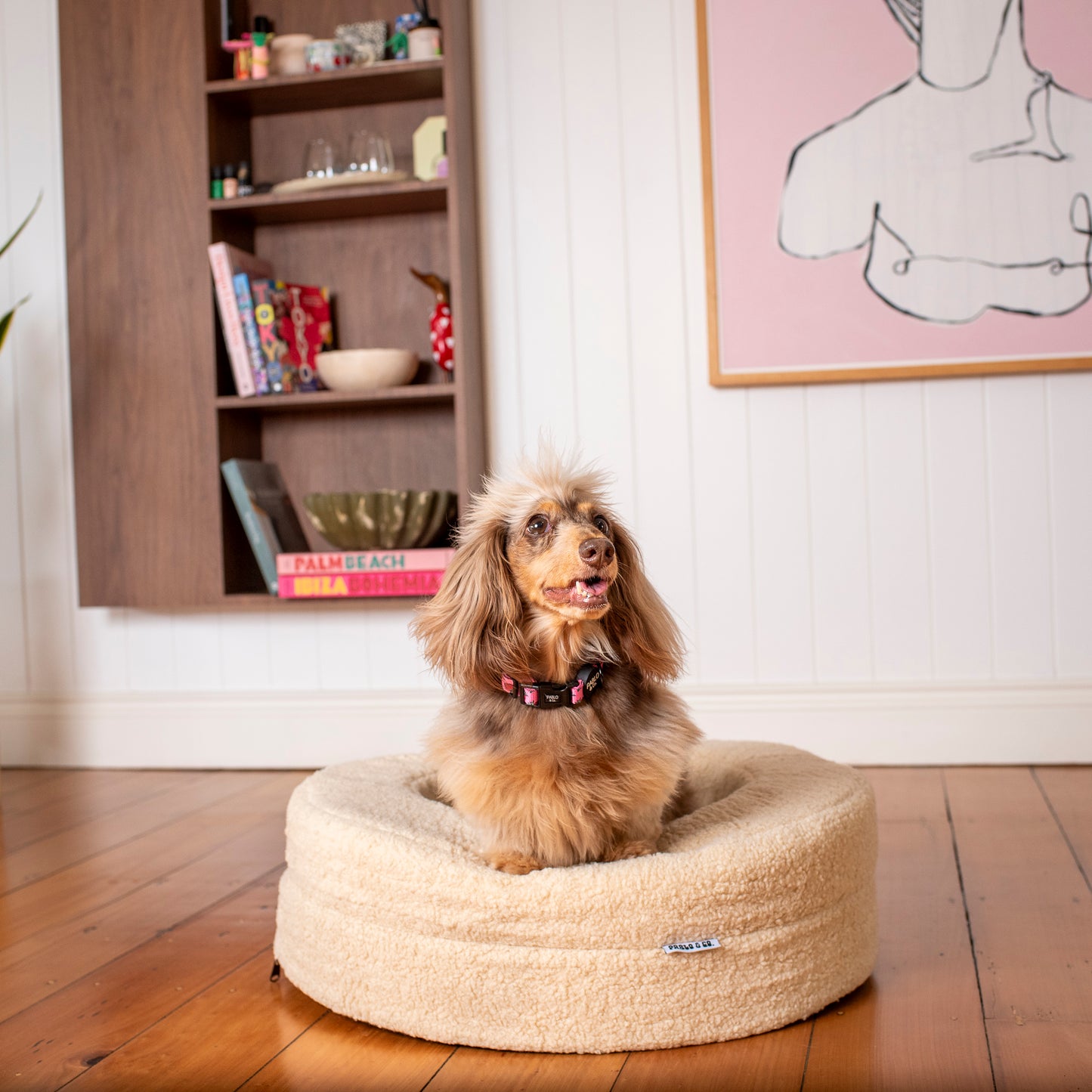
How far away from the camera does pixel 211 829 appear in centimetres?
246

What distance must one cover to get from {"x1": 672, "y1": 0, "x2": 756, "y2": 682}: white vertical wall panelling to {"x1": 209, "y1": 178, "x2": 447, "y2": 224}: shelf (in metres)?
0.63

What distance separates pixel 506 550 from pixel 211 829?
1.32 metres

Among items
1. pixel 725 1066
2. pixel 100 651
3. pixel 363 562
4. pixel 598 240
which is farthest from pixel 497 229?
pixel 725 1066

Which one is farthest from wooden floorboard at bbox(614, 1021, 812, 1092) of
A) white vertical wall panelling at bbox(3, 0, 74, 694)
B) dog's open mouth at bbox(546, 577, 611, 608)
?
white vertical wall panelling at bbox(3, 0, 74, 694)

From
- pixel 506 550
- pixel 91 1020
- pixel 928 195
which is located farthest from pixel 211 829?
pixel 928 195

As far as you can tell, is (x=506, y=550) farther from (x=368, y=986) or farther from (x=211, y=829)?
(x=211, y=829)

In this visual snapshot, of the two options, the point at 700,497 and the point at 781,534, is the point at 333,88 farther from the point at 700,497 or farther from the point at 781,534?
the point at 781,534

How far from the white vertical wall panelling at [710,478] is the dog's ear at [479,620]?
4.89 ft

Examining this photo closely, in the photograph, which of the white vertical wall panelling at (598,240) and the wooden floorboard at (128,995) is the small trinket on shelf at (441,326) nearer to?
the white vertical wall panelling at (598,240)

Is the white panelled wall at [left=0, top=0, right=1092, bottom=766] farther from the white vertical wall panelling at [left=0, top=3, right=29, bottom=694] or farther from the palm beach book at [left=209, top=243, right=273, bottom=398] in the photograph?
the palm beach book at [left=209, top=243, right=273, bottom=398]

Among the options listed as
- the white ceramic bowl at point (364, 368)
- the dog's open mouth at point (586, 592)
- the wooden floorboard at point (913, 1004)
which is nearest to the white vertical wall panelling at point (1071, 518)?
the wooden floorboard at point (913, 1004)

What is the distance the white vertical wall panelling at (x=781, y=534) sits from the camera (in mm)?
2869

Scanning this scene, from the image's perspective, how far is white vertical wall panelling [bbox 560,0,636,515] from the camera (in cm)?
292

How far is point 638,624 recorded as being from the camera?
151 cm
